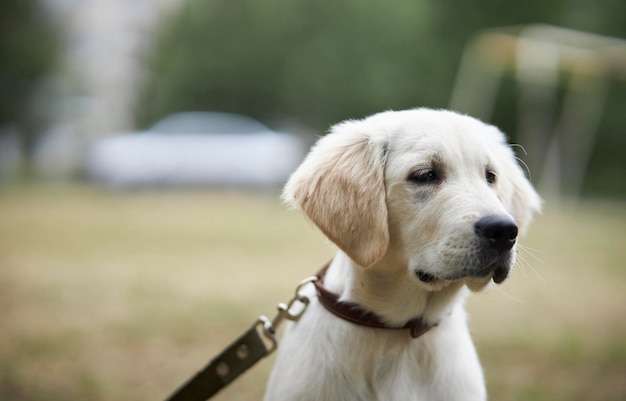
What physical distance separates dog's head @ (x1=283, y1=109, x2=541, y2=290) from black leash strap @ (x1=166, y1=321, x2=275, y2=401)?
661 mm

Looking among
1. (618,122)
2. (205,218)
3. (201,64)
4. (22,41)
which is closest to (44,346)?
(205,218)

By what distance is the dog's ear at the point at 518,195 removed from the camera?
317cm

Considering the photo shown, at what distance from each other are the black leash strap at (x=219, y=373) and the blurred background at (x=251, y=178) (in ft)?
4.07

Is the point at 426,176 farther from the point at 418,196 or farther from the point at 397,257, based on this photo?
the point at 397,257

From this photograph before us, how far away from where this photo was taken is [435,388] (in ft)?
8.98

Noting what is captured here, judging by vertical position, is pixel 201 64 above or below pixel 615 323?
above

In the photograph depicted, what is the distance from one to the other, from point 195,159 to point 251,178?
1719mm

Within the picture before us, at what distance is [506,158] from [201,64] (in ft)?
98.0

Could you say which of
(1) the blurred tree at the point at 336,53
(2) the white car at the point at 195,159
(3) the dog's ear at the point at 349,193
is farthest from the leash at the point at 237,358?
(1) the blurred tree at the point at 336,53

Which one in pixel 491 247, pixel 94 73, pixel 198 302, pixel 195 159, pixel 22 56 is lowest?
pixel 198 302

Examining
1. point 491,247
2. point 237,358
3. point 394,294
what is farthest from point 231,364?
point 491,247

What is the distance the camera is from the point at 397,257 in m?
2.86

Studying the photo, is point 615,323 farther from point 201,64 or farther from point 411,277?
point 201,64

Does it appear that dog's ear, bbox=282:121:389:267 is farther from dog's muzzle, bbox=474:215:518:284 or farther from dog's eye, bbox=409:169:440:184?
dog's muzzle, bbox=474:215:518:284
